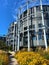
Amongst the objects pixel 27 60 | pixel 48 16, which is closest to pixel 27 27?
pixel 48 16

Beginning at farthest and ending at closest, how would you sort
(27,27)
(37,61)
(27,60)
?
(27,27) → (27,60) → (37,61)

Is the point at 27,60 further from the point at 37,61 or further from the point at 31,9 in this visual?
the point at 31,9

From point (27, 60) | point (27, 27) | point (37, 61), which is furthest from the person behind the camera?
point (27, 27)

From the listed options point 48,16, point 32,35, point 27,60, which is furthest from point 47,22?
point 27,60

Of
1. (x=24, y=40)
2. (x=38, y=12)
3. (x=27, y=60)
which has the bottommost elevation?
(x=27, y=60)

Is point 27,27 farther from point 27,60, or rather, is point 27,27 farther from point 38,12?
point 27,60

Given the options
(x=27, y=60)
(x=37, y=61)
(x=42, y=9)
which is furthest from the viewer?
(x=42, y=9)

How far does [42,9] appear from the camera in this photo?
38875 millimetres

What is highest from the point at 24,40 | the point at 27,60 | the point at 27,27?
the point at 27,27

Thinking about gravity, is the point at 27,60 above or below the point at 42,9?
below

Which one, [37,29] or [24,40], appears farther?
[24,40]

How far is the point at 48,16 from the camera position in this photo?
41.0 m

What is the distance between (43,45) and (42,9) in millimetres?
7541

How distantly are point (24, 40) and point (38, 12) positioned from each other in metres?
7.30
